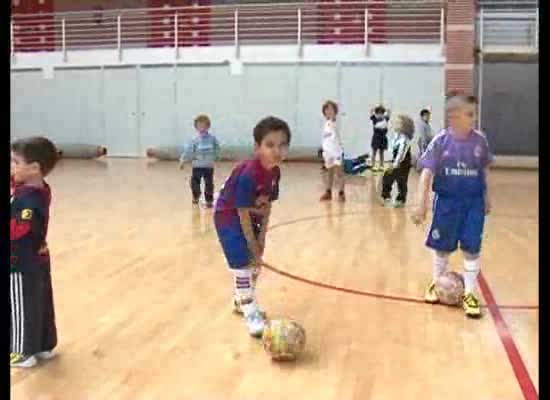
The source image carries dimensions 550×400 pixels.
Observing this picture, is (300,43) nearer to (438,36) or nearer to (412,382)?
(438,36)

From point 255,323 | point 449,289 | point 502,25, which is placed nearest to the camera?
point 255,323

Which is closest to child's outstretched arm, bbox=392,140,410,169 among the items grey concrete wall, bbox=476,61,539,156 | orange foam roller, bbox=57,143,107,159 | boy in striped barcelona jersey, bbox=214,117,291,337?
boy in striped barcelona jersey, bbox=214,117,291,337

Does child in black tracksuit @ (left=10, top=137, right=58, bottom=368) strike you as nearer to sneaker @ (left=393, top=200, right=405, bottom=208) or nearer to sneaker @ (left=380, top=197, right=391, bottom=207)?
sneaker @ (left=393, top=200, right=405, bottom=208)

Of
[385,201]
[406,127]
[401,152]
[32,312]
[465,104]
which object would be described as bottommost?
[385,201]

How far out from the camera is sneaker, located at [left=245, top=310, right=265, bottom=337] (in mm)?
4086

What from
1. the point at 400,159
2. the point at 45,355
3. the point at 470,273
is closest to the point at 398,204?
the point at 400,159

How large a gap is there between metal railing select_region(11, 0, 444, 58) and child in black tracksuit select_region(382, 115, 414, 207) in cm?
831

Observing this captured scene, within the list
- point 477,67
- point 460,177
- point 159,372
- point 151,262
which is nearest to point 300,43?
point 477,67

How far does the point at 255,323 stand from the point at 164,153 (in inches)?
622

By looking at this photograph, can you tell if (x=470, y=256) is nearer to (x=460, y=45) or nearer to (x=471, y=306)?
(x=471, y=306)

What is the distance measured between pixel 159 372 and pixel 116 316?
1.11 m

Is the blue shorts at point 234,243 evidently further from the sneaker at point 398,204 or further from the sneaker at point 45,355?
the sneaker at point 398,204

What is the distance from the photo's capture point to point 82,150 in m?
20.5

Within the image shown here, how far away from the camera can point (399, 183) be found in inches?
414
